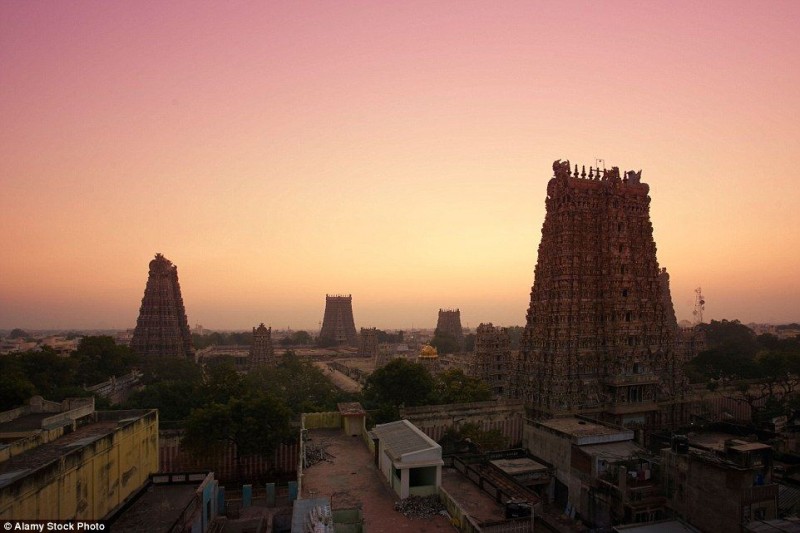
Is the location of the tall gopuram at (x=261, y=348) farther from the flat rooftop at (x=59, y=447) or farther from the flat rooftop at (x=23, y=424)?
the flat rooftop at (x=59, y=447)

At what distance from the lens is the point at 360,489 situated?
2195cm

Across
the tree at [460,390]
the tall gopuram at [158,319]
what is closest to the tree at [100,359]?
the tall gopuram at [158,319]

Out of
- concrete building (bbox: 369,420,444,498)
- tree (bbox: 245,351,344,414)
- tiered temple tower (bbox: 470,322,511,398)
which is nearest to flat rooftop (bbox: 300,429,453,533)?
concrete building (bbox: 369,420,444,498)

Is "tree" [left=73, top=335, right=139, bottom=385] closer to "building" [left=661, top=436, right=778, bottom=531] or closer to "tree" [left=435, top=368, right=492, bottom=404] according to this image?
A: "tree" [left=435, top=368, right=492, bottom=404]

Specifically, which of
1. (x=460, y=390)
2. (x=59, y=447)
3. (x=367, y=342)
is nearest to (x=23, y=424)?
(x=59, y=447)

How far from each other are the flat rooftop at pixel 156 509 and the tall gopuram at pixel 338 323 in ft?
464

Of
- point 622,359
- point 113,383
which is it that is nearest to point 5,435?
point 113,383

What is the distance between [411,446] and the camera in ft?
69.9

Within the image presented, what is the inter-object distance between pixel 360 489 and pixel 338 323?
494ft

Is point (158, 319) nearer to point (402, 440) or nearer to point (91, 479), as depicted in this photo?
point (91, 479)

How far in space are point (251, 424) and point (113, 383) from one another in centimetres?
3431

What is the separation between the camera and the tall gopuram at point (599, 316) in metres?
39.1

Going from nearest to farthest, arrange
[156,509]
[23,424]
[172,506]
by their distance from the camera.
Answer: [156,509] < [172,506] < [23,424]

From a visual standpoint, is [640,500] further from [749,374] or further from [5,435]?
[749,374]
